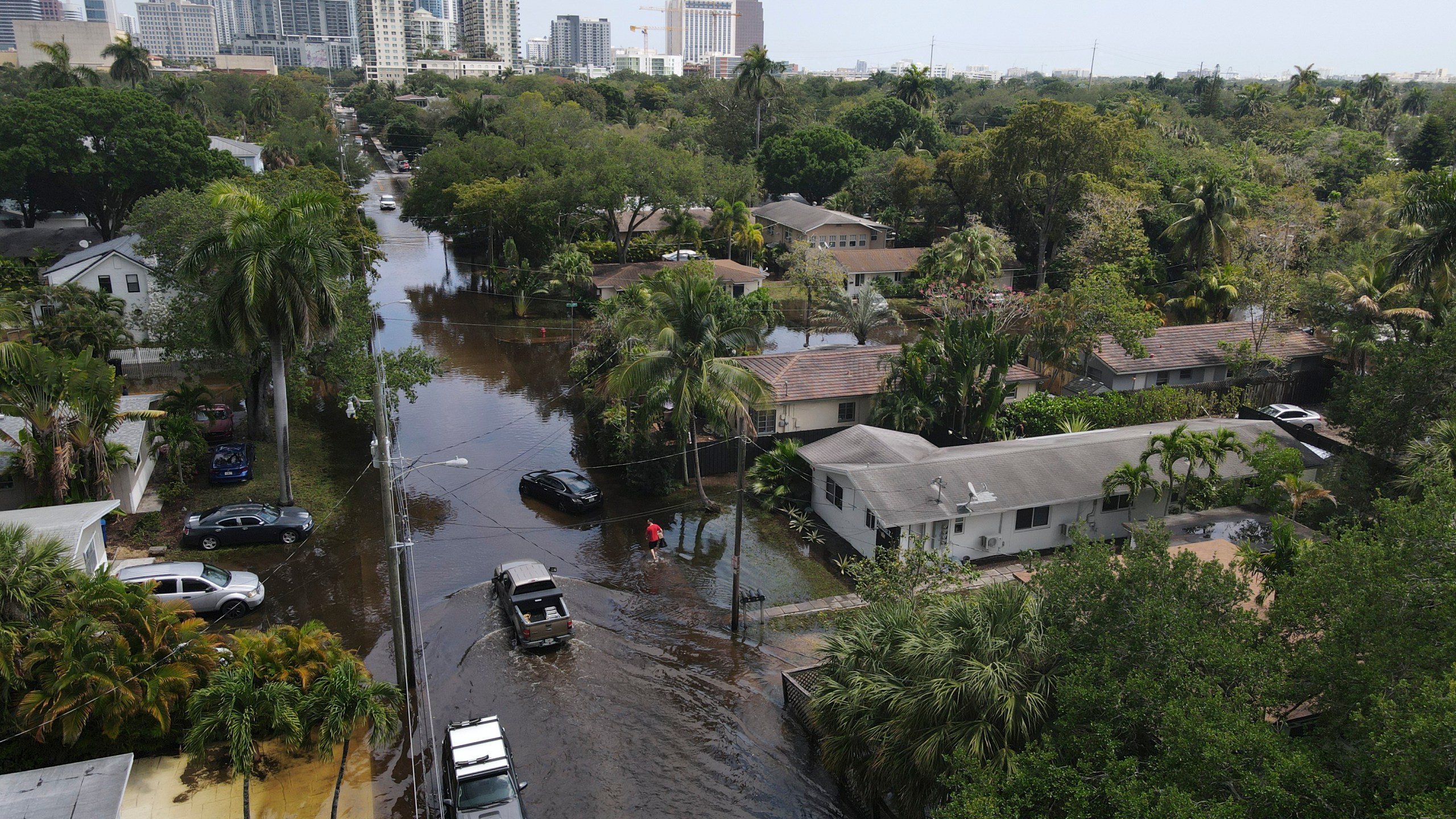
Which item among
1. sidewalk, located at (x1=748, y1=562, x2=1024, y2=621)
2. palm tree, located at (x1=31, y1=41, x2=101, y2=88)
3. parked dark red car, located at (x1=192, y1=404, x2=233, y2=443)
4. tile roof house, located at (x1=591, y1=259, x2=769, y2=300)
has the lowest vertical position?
sidewalk, located at (x1=748, y1=562, x2=1024, y2=621)

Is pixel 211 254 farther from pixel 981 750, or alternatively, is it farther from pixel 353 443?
pixel 981 750

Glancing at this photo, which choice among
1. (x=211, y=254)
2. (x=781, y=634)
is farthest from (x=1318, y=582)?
(x=211, y=254)

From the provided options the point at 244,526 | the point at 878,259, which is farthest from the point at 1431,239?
the point at 244,526

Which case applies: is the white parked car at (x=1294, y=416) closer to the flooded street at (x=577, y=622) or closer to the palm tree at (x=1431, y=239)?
the palm tree at (x=1431, y=239)

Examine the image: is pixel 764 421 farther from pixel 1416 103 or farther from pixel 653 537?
pixel 1416 103

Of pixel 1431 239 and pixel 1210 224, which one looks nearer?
pixel 1431 239

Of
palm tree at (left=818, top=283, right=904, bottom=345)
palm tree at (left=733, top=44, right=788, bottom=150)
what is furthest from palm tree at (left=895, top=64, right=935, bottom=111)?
palm tree at (left=818, top=283, right=904, bottom=345)

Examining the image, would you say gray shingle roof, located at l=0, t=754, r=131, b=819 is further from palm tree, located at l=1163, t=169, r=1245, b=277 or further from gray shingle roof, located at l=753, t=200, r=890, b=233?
gray shingle roof, located at l=753, t=200, r=890, b=233
